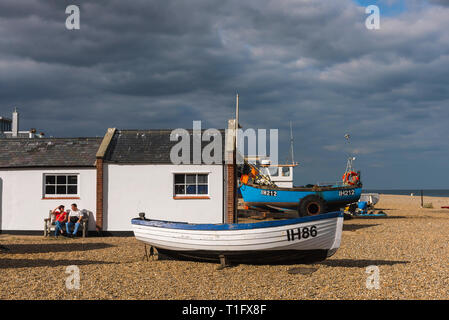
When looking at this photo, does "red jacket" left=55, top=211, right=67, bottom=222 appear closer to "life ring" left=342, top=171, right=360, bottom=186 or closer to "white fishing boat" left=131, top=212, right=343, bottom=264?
"white fishing boat" left=131, top=212, right=343, bottom=264

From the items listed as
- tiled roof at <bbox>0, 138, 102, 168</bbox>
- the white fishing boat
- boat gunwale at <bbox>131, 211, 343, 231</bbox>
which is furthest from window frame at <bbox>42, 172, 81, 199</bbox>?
boat gunwale at <bbox>131, 211, 343, 231</bbox>

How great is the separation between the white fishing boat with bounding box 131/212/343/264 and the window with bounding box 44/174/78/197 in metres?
8.70

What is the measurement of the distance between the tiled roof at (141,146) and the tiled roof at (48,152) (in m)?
0.94

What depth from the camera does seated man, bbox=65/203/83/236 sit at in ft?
58.4

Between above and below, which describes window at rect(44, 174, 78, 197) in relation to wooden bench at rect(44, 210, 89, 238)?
above

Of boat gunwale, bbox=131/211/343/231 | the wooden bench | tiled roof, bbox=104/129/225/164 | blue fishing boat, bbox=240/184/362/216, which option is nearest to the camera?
boat gunwale, bbox=131/211/343/231

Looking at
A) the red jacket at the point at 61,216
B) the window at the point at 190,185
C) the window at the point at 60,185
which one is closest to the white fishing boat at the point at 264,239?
the window at the point at 190,185

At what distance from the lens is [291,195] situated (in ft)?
77.3

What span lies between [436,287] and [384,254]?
4.68m

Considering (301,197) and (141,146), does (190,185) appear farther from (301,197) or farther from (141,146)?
(301,197)

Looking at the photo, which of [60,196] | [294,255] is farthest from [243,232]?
[60,196]

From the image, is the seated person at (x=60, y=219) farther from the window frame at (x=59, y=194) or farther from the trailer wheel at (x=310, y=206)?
the trailer wheel at (x=310, y=206)
